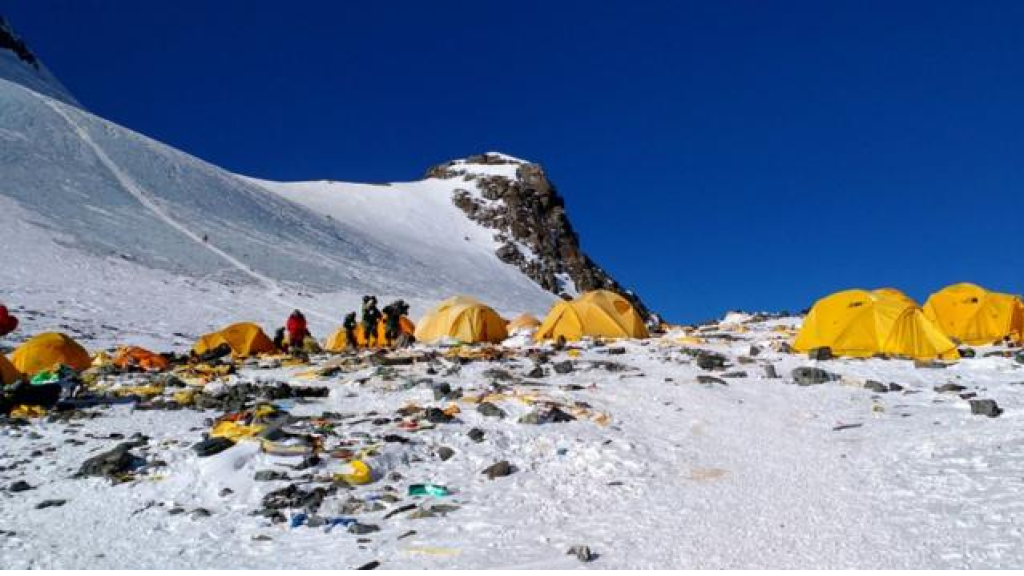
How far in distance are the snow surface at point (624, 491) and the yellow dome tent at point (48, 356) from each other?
22.8 ft

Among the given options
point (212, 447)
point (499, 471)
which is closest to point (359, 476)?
point (499, 471)

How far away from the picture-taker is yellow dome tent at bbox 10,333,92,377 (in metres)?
17.0

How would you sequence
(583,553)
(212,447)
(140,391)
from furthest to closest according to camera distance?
(140,391), (212,447), (583,553)

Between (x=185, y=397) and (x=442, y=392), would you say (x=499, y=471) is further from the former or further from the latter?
(x=185, y=397)

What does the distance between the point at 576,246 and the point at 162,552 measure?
9918 cm

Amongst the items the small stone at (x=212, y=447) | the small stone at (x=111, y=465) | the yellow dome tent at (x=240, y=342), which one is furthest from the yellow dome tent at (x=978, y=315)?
the yellow dome tent at (x=240, y=342)

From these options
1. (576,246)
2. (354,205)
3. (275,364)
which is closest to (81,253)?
(275,364)

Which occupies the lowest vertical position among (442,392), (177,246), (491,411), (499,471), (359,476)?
(359,476)

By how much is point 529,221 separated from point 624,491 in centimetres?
9277

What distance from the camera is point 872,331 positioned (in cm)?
1662

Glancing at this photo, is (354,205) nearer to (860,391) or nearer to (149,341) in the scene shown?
(149,341)

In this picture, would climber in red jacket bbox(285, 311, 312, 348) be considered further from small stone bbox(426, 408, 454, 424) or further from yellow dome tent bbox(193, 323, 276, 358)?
small stone bbox(426, 408, 454, 424)

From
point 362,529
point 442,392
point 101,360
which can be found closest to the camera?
point 362,529

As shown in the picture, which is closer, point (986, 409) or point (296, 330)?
point (986, 409)
